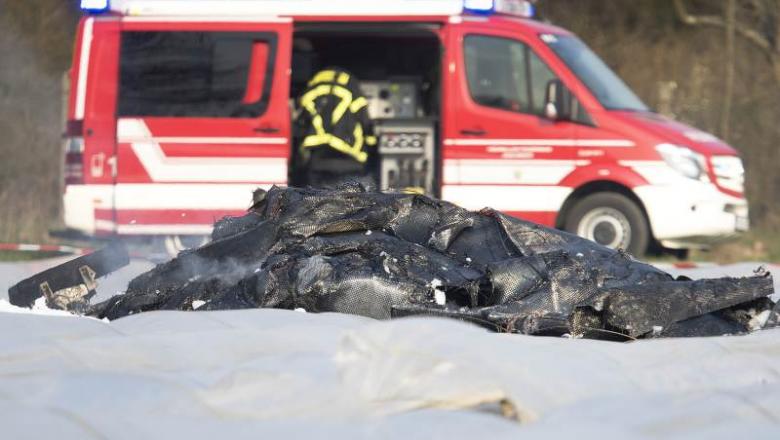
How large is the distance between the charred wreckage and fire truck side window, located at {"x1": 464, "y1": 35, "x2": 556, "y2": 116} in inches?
184

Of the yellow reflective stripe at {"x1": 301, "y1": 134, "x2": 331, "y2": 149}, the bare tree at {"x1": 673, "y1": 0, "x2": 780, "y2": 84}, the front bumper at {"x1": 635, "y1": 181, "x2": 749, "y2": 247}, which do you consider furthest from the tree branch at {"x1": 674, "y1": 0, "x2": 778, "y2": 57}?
the yellow reflective stripe at {"x1": 301, "y1": 134, "x2": 331, "y2": 149}

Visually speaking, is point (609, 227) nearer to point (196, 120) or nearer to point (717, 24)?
point (196, 120)

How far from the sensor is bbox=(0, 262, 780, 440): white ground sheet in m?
3.33

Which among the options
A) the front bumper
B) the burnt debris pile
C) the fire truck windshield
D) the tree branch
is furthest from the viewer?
the tree branch

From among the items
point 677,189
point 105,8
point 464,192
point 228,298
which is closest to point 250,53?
point 105,8

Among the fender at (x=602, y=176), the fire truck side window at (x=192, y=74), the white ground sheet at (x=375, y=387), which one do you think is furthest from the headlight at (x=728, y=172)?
the white ground sheet at (x=375, y=387)

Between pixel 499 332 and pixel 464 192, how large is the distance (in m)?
5.50

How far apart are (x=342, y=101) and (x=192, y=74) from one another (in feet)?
3.85

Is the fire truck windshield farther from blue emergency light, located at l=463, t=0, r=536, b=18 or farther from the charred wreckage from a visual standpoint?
the charred wreckage

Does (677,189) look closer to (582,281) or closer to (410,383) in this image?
(582,281)

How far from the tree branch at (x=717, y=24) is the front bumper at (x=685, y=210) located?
7925 millimetres

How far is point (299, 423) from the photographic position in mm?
3377

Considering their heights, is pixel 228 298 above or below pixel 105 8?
below

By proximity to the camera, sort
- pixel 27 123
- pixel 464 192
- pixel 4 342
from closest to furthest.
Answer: pixel 4 342
pixel 464 192
pixel 27 123
